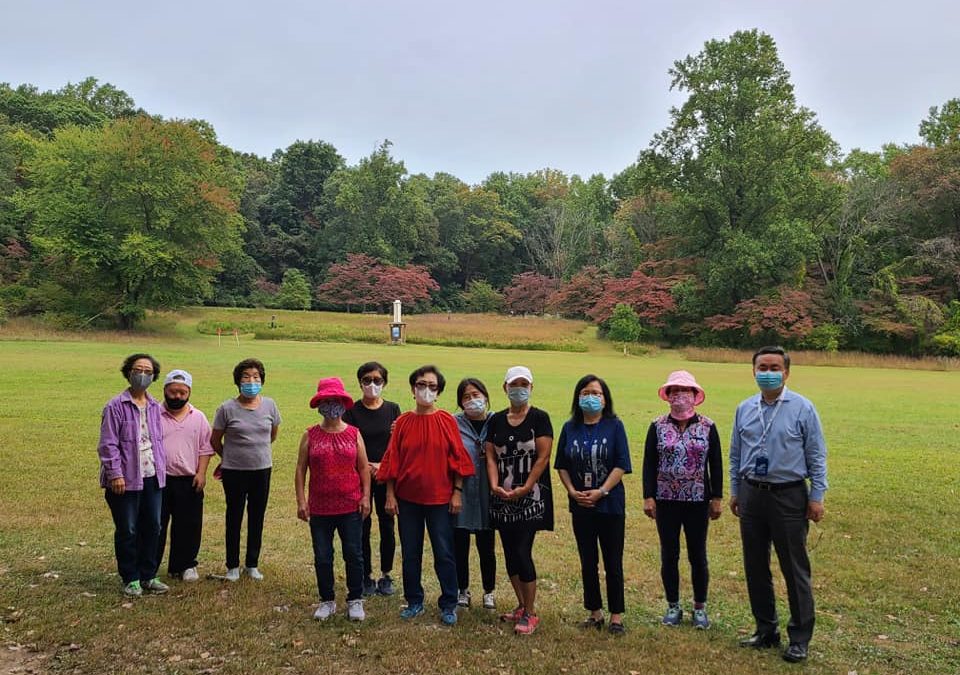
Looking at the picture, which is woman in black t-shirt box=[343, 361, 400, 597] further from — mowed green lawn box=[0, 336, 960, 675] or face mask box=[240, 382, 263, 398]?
face mask box=[240, 382, 263, 398]

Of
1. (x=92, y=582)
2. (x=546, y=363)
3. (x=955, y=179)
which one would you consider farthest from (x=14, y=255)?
(x=955, y=179)

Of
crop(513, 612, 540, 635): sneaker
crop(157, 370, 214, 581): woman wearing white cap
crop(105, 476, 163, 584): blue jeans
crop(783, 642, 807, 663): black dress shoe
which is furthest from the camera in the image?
crop(157, 370, 214, 581): woman wearing white cap

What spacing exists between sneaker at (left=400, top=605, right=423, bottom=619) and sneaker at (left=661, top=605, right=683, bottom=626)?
1.78m

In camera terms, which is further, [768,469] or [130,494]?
[130,494]

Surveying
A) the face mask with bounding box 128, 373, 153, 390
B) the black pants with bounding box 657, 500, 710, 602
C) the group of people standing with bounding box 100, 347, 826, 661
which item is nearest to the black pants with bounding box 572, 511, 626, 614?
the group of people standing with bounding box 100, 347, 826, 661

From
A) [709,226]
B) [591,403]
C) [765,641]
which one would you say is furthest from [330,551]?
[709,226]

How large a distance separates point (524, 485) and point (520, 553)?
47cm

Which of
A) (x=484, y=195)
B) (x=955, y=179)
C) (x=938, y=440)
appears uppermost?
(x=484, y=195)

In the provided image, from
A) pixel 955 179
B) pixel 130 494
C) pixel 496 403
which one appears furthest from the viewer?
pixel 955 179

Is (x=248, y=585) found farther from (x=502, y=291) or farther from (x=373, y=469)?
(x=502, y=291)

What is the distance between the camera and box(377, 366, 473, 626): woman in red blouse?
4.67 meters

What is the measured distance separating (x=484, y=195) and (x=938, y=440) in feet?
218

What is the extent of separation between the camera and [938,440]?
13.6 metres

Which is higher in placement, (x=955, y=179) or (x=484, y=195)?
(x=484, y=195)
